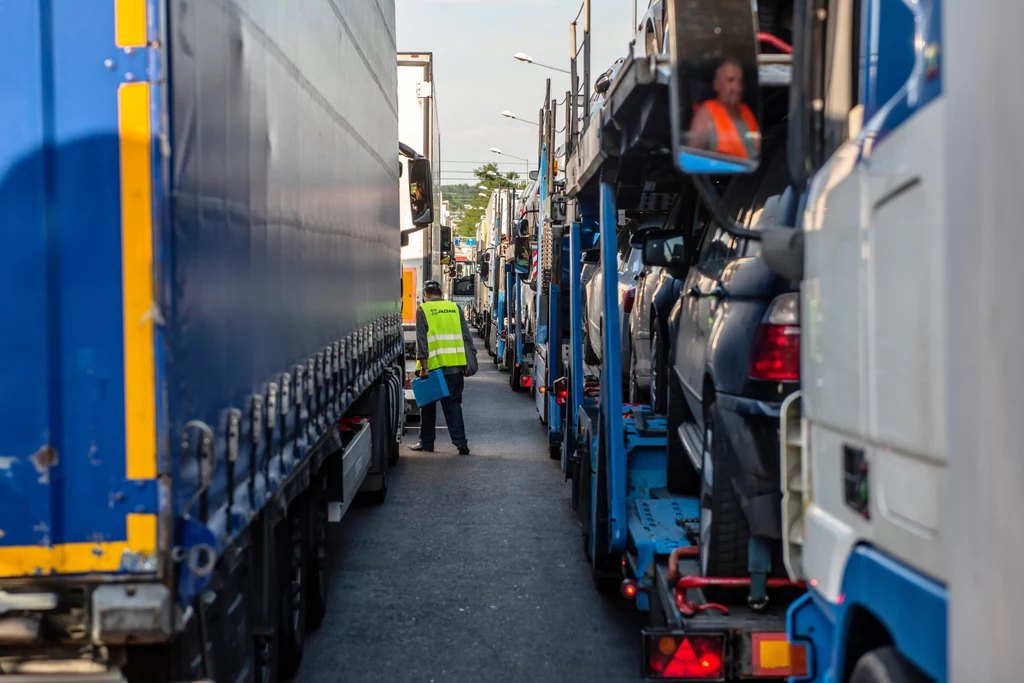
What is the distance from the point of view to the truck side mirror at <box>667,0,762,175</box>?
3.24 m

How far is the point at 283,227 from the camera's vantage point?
4.69m

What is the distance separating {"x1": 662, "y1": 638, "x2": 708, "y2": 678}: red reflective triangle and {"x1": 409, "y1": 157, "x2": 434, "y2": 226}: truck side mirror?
851 centimetres

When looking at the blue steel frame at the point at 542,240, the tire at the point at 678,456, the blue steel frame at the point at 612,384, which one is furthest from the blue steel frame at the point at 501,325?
the blue steel frame at the point at 612,384

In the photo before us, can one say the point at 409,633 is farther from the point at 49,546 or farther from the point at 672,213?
the point at 49,546

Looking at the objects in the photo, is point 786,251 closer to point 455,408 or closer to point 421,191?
point 421,191

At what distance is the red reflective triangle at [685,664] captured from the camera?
429 centimetres

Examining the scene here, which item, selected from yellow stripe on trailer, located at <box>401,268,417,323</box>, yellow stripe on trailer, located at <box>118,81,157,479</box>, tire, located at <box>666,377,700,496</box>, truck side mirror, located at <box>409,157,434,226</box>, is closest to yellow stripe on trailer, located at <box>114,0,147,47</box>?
yellow stripe on trailer, located at <box>118,81,157,479</box>

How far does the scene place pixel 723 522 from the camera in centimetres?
457

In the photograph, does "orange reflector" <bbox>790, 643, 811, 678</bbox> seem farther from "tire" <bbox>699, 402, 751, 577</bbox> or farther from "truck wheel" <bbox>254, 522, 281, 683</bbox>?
"truck wheel" <bbox>254, 522, 281, 683</bbox>

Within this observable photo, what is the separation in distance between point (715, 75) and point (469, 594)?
15.0 ft

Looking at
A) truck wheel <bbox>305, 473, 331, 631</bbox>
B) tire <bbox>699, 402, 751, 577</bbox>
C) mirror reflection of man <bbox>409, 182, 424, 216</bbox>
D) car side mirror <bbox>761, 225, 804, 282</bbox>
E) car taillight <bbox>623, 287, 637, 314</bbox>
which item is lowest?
truck wheel <bbox>305, 473, 331, 631</bbox>

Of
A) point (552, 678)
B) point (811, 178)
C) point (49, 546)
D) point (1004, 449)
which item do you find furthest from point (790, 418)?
point (552, 678)

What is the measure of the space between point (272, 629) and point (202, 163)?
222 centimetres

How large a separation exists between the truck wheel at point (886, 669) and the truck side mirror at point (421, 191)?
9.98 metres
